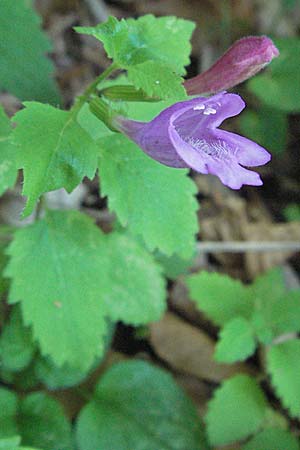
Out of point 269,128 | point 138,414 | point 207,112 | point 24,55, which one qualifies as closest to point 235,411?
point 138,414

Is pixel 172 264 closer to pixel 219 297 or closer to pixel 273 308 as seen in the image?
pixel 219 297

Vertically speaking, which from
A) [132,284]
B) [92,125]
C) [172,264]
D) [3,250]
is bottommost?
[172,264]

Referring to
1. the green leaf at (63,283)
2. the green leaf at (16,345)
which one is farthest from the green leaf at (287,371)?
the green leaf at (16,345)

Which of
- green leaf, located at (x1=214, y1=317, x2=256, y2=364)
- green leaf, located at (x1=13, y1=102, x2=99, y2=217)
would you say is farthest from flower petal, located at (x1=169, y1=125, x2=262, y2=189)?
green leaf, located at (x1=214, y1=317, x2=256, y2=364)

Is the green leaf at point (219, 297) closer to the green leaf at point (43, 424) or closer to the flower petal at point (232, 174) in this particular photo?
the green leaf at point (43, 424)

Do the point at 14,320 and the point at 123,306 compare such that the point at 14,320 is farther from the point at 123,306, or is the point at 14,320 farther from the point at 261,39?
the point at 261,39
